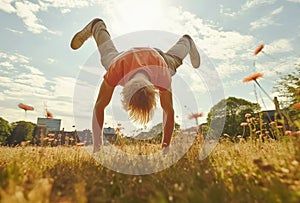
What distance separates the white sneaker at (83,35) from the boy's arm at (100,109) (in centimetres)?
202

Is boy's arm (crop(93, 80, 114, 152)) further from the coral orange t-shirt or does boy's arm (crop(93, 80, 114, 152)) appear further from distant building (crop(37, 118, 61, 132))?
distant building (crop(37, 118, 61, 132))

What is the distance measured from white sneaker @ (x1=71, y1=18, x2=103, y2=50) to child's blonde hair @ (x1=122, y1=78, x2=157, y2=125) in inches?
112

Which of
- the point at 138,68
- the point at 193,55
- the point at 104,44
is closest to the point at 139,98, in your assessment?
the point at 138,68

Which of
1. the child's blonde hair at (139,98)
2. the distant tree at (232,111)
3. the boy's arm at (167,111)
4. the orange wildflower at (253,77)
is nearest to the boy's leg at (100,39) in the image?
the boy's arm at (167,111)

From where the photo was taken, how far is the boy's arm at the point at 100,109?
4.21 metres

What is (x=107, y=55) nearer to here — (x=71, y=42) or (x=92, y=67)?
(x=92, y=67)

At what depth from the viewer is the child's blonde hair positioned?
10.7 feet

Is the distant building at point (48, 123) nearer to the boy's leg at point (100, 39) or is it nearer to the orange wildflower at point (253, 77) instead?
the boy's leg at point (100, 39)

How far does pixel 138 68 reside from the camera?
3762 mm

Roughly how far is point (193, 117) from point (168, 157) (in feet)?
4.41

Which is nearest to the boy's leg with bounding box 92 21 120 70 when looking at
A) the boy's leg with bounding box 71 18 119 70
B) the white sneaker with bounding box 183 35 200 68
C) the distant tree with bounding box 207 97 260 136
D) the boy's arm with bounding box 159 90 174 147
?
the boy's leg with bounding box 71 18 119 70

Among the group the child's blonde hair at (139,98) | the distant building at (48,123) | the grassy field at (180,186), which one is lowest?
the grassy field at (180,186)

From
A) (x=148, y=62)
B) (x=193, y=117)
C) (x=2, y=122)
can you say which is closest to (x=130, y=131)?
(x=193, y=117)

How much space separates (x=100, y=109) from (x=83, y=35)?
2.31m
